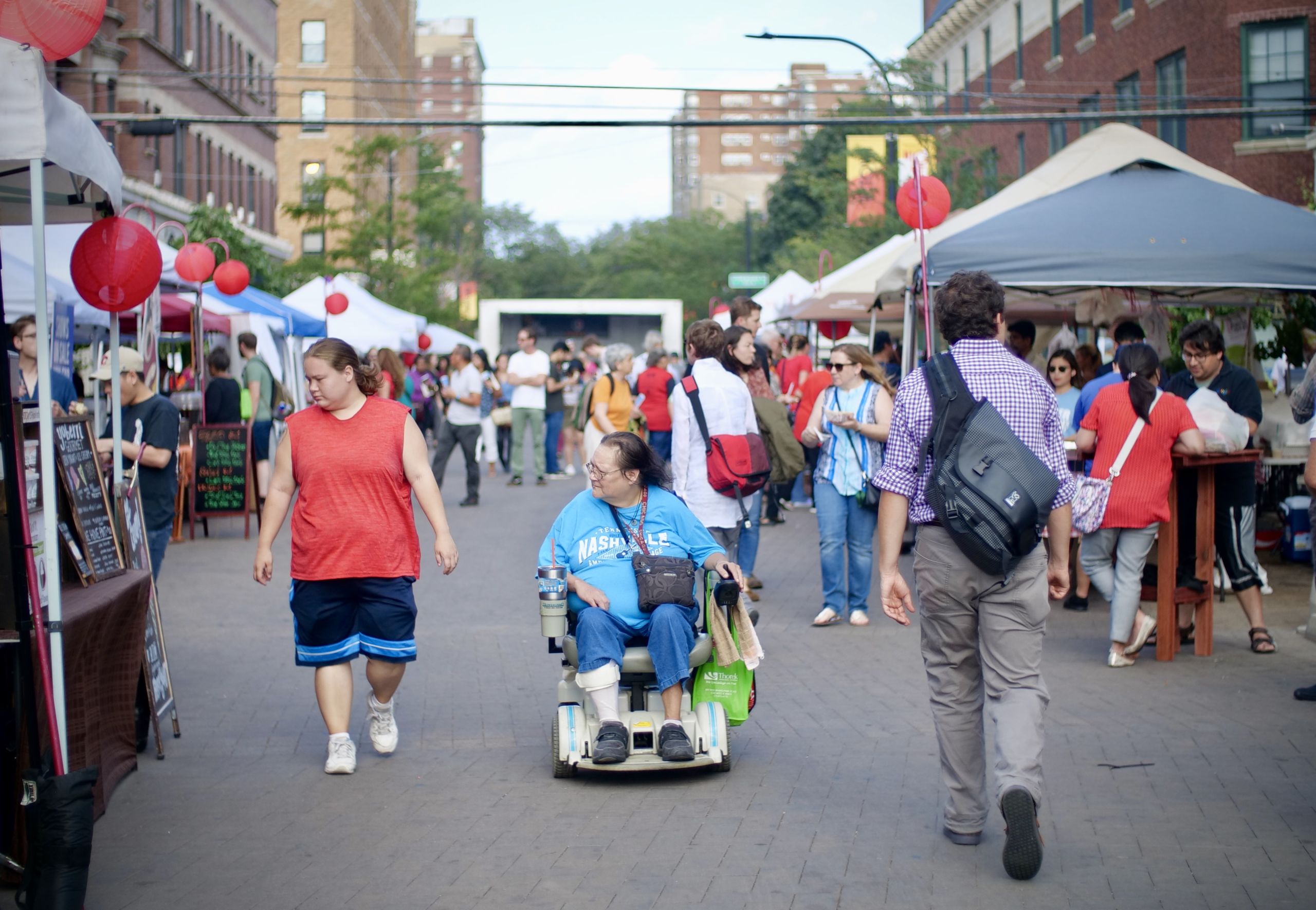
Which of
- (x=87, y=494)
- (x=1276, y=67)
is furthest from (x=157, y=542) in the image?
(x=1276, y=67)

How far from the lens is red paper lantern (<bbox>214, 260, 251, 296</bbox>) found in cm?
1560

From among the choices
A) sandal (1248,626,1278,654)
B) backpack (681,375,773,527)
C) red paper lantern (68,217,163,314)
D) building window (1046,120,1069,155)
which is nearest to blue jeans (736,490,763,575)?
backpack (681,375,773,527)

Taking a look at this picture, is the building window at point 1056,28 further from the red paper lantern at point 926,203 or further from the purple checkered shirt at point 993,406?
the purple checkered shirt at point 993,406

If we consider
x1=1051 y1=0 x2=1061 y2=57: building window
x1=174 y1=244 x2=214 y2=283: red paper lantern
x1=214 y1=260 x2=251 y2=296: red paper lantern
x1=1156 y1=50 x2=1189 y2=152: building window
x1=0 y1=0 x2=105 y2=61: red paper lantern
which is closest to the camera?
x1=0 y1=0 x2=105 y2=61: red paper lantern

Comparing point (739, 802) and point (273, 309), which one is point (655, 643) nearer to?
point (739, 802)

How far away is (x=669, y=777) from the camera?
6.01 metres

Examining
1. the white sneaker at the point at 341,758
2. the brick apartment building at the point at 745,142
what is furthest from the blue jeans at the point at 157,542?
the brick apartment building at the point at 745,142

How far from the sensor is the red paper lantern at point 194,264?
1391 cm

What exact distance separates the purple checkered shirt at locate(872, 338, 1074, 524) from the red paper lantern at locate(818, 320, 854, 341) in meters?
16.6

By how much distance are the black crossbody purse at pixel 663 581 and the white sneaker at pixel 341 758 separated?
4.56 ft

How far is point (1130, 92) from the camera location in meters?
30.8

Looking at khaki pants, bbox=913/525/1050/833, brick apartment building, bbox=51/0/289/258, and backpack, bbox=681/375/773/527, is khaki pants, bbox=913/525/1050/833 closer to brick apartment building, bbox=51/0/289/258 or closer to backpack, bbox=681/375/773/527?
backpack, bbox=681/375/773/527

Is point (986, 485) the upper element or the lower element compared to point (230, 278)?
lower

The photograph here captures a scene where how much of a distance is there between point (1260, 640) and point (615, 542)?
4545 millimetres
